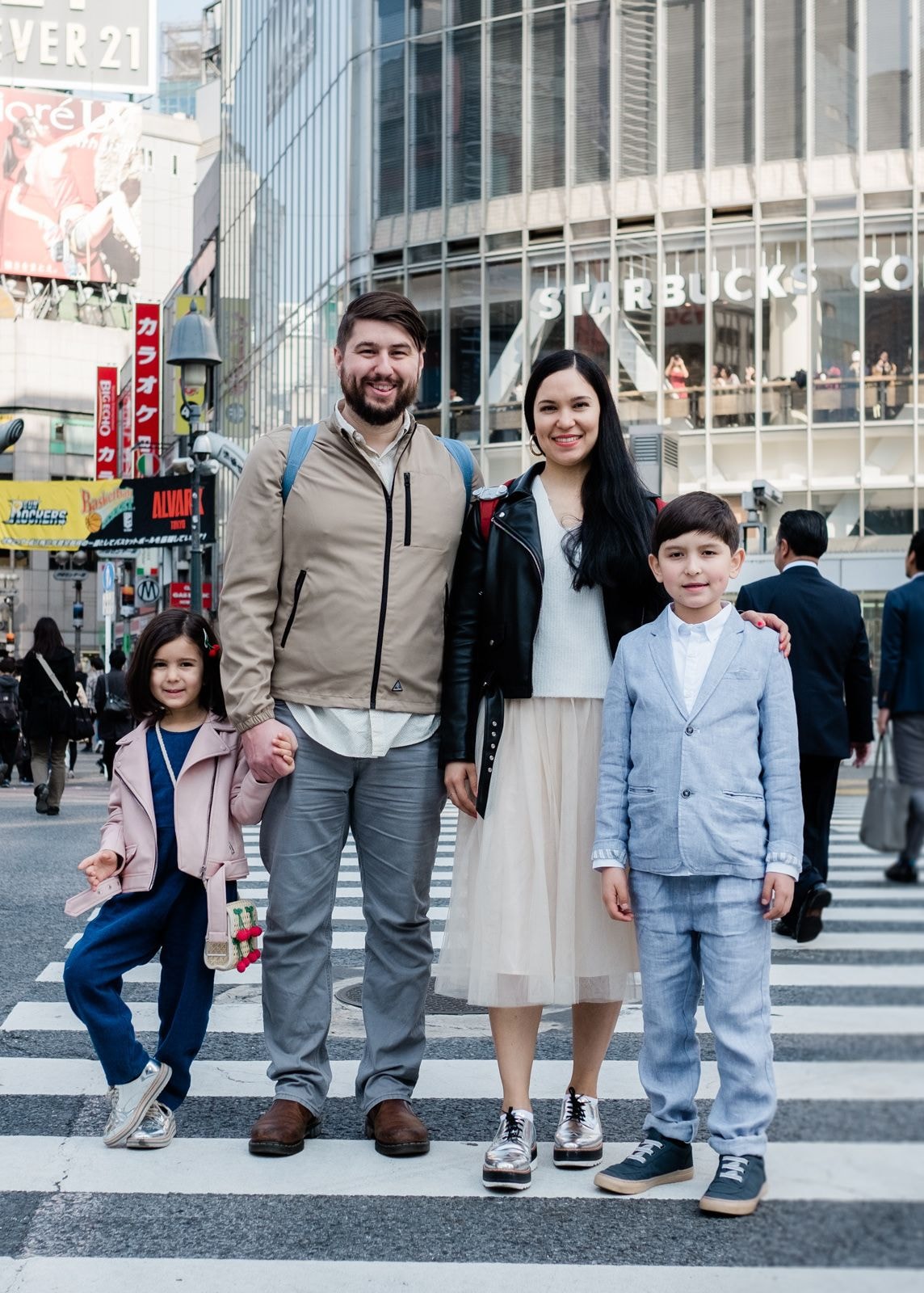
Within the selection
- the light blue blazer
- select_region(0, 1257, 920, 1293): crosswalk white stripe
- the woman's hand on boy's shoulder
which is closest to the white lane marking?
select_region(0, 1257, 920, 1293): crosswalk white stripe

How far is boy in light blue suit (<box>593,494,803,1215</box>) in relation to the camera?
3.18 metres

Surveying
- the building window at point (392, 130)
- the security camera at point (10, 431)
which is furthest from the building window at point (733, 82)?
the security camera at point (10, 431)

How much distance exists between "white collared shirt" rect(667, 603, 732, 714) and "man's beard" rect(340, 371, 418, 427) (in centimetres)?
115

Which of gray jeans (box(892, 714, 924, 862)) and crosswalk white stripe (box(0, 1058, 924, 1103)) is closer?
gray jeans (box(892, 714, 924, 862))

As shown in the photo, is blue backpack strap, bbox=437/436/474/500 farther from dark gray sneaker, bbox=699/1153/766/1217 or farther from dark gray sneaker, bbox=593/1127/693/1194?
A: dark gray sneaker, bbox=699/1153/766/1217

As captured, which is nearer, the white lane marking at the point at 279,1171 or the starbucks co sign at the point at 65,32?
the white lane marking at the point at 279,1171

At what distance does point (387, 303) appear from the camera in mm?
4117

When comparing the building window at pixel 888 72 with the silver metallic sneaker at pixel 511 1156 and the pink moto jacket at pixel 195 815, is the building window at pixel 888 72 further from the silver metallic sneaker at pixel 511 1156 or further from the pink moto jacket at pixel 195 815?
the silver metallic sneaker at pixel 511 1156

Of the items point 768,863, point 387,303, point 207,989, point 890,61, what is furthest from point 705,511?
point 890,61

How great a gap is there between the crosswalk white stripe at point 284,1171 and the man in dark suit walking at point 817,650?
245 centimetres

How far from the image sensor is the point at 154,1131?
4.11 meters

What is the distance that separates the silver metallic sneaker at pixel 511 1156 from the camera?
3.64 m

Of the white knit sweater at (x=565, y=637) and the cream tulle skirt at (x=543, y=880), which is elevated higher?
the white knit sweater at (x=565, y=637)

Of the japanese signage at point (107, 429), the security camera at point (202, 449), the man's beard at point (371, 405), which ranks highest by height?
the japanese signage at point (107, 429)
